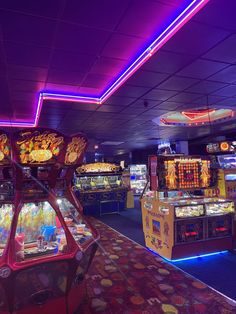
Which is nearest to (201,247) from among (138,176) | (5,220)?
(5,220)

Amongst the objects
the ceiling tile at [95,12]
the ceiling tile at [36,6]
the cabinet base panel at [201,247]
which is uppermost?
the ceiling tile at [95,12]

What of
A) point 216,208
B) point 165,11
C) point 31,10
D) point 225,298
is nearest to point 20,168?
point 31,10

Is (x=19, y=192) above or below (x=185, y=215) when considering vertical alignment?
above

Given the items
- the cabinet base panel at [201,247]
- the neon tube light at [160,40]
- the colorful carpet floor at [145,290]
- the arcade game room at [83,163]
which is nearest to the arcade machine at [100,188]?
the arcade game room at [83,163]

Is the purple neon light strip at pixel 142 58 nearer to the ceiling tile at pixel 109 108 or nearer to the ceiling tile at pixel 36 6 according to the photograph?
the ceiling tile at pixel 109 108

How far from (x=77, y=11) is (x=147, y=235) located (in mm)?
4083

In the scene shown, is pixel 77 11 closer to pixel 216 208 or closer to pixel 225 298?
pixel 225 298

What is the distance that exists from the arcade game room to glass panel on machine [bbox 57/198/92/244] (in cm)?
1

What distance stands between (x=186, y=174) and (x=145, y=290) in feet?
7.99

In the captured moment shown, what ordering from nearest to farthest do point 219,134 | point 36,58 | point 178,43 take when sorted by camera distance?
point 178,43
point 36,58
point 219,134

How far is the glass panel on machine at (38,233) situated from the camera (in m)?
2.39

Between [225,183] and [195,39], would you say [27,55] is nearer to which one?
[195,39]

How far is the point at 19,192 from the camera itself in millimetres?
2406

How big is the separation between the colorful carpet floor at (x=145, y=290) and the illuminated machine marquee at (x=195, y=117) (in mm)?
4058
